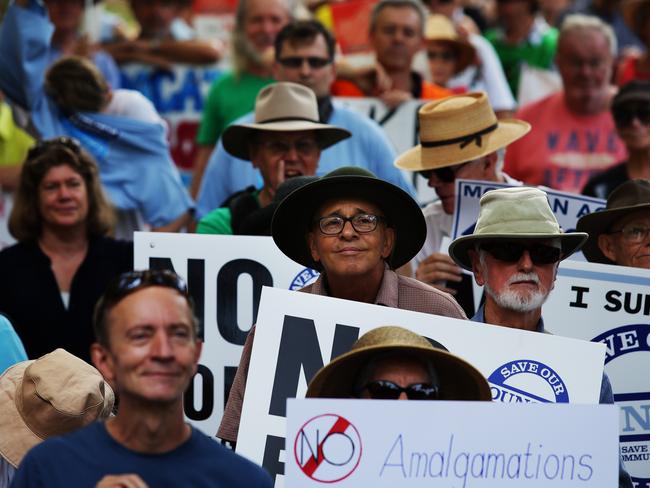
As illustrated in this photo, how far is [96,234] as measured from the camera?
866cm

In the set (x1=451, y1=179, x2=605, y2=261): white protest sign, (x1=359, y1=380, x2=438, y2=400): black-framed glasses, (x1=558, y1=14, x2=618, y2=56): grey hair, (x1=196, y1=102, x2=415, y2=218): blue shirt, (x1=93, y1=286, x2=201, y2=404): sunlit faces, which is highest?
(x1=558, y1=14, x2=618, y2=56): grey hair

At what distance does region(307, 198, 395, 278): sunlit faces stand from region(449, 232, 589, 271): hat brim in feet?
0.96

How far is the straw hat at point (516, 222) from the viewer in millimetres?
6305

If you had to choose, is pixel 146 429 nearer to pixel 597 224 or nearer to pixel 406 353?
pixel 406 353

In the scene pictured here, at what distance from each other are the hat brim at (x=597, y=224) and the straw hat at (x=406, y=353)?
7.71 feet

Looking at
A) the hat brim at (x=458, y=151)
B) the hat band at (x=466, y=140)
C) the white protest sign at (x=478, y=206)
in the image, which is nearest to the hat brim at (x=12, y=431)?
the white protest sign at (x=478, y=206)

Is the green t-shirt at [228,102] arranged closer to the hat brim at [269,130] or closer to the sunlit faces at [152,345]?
the hat brim at [269,130]

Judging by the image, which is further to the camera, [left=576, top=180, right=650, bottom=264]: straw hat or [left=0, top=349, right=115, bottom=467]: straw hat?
[left=576, top=180, right=650, bottom=264]: straw hat

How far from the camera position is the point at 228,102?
10.9 m

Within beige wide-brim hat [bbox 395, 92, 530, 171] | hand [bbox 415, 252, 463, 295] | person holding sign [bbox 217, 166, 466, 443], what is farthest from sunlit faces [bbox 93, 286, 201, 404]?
beige wide-brim hat [bbox 395, 92, 530, 171]

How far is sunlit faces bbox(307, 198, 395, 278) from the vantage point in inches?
249

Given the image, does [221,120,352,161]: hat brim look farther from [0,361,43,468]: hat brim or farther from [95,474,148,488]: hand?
[95,474,148,488]: hand

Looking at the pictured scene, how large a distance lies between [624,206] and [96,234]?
283cm

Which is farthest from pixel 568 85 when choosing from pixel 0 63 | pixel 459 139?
pixel 0 63
